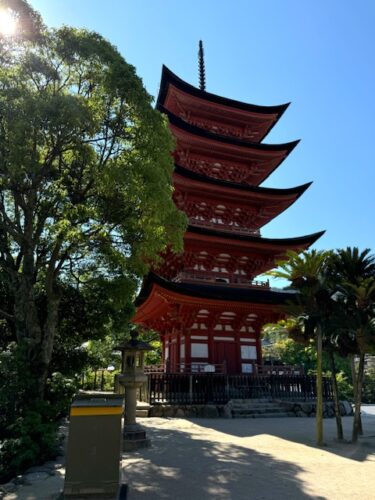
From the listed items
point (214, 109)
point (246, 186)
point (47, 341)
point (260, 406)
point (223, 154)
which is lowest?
point (260, 406)

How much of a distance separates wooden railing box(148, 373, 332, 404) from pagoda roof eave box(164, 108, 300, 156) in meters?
12.7

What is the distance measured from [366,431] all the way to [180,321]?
8.75m

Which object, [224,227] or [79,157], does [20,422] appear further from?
[224,227]

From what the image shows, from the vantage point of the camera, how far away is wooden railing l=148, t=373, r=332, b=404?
14453 millimetres

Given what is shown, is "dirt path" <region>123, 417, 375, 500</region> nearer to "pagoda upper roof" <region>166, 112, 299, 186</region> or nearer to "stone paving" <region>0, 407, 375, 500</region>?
"stone paving" <region>0, 407, 375, 500</region>

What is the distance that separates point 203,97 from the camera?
21641 mm

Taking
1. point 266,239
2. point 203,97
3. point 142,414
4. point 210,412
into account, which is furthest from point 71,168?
point 203,97

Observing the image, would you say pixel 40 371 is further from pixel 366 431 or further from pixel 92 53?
pixel 366 431

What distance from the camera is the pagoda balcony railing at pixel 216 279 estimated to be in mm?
17609

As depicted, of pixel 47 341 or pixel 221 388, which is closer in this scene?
pixel 47 341

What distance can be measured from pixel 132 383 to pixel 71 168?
244 inches

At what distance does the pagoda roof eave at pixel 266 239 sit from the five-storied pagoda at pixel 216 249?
5 cm

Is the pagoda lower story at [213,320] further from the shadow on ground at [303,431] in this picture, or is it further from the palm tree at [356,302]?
the palm tree at [356,302]

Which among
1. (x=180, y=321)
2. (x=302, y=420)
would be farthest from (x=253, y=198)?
(x=302, y=420)
